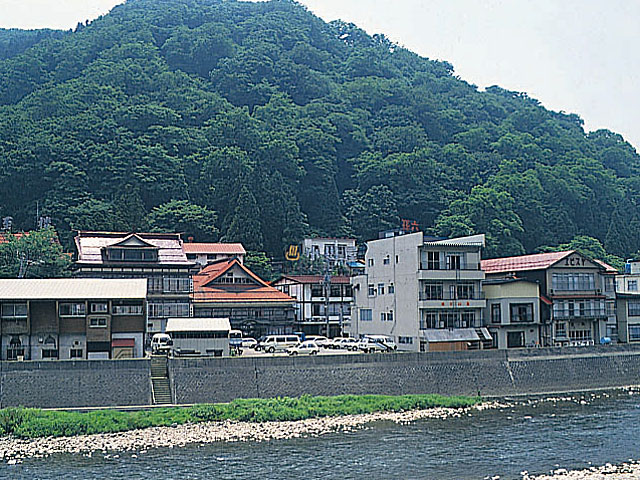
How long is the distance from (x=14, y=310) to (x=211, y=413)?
10.3 metres

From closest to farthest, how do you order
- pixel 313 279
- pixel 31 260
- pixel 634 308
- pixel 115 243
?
pixel 115 243
pixel 31 260
pixel 634 308
pixel 313 279

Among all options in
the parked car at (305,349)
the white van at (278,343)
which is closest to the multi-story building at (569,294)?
the white van at (278,343)

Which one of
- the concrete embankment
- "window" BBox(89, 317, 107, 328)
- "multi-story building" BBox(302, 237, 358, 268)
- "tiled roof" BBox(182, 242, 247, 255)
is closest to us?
the concrete embankment

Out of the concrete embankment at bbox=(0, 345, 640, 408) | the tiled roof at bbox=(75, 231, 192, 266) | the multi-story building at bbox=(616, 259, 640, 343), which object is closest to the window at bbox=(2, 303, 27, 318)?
the concrete embankment at bbox=(0, 345, 640, 408)

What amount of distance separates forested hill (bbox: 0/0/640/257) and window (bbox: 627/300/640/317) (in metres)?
24.2

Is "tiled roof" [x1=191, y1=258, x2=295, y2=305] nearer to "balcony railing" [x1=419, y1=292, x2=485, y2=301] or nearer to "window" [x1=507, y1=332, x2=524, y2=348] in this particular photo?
"balcony railing" [x1=419, y1=292, x2=485, y2=301]

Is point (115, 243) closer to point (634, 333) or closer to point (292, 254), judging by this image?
point (292, 254)

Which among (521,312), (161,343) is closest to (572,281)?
(521,312)

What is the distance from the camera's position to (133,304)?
33.4 m

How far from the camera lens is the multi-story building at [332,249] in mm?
68500

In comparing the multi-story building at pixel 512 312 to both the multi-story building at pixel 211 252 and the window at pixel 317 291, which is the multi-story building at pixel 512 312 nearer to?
the window at pixel 317 291

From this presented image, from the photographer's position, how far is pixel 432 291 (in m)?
40.4

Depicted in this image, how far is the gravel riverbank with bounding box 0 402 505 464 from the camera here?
Result: 968 inches

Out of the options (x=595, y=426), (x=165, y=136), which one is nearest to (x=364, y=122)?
(x=165, y=136)
